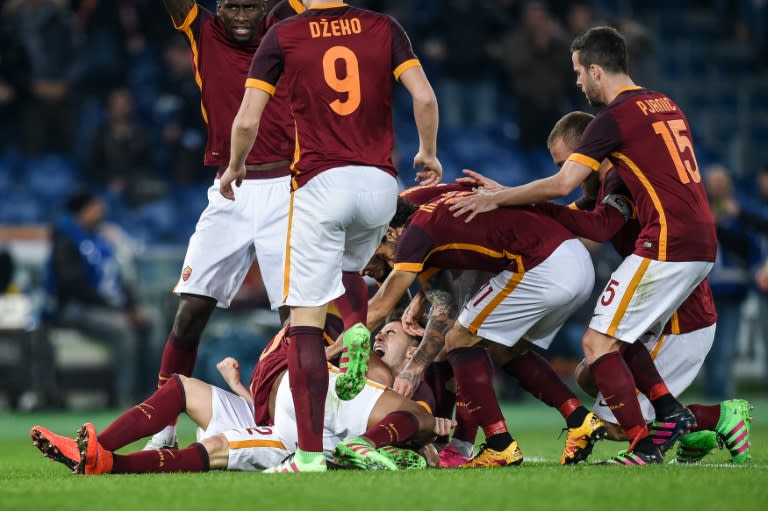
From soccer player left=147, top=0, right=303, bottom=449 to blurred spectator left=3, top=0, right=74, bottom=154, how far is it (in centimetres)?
855

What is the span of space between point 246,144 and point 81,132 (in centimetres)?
1049

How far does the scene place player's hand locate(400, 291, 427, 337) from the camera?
705cm

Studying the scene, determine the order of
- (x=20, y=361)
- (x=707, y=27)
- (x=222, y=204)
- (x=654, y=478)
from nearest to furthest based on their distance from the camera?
1. (x=654, y=478)
2. (x=222, y=204)
3. (x=20, y=361)
4. (x=707, y=27)

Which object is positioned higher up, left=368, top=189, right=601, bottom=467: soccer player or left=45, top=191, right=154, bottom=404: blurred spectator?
left=368, top=189, right=601, bottom=467: soccer player

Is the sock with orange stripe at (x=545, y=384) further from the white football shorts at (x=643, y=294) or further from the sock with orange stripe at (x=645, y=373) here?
the white football shorts at (x=643, y=294)

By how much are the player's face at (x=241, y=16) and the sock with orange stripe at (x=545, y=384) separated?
2.40 metres

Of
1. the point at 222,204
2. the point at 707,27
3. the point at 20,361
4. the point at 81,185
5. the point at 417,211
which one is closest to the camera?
the point at 417,211

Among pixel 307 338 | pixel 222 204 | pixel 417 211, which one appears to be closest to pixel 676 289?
pixel 417 211

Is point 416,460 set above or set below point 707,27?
below

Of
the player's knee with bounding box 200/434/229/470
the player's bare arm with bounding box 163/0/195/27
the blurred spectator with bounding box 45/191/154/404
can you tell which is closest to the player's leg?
the player's bare arm with bounding box 163/0/195/27

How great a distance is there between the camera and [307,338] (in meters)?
5.67

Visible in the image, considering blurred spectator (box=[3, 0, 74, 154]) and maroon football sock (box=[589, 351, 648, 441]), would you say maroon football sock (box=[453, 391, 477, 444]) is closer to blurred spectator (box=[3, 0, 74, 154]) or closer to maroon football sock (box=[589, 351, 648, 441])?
maroon football sock (box=[589, 351, 648, 441])

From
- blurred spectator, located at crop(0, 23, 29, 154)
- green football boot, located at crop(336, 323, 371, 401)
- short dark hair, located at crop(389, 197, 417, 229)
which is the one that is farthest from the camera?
blurred spectator, located at crop(0, 23, 29, 154)

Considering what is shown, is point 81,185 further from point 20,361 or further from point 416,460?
point 416,460
